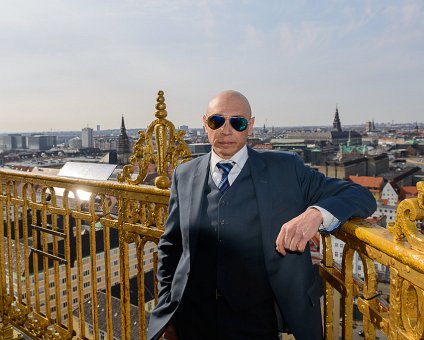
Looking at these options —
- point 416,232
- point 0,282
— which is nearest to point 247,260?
point 416,232

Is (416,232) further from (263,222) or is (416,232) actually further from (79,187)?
(79,187)

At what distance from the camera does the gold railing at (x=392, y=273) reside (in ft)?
4.83

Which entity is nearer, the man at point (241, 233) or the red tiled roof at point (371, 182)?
the man at point (241, 233)

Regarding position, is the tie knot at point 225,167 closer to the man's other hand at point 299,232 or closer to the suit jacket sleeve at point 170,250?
the suit jacket sleeve at point 170,250

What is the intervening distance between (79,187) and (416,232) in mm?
2902

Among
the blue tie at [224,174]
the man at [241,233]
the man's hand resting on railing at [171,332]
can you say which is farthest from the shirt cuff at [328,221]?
the man's hand resting on railing at [171,332]

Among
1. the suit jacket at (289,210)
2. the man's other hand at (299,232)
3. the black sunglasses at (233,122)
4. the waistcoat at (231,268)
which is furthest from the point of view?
→ the black sunglasses at (233,122)

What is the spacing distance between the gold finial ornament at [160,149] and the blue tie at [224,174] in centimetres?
84

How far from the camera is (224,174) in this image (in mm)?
2215

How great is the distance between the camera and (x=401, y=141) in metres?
164

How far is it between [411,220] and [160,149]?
1978mm

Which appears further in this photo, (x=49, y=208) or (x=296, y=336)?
(x=49, y=208)

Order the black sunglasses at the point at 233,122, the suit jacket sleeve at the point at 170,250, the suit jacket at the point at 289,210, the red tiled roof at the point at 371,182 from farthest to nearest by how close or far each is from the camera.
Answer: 1. the red tiled roof at the point at 371,182
2. the suit jacket sleeve at the point at 170,250
3. the black sunglasses at the point at 233,122
4. the suit jacket at the point at 289,210

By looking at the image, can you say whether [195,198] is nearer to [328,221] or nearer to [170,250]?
[170,250]
